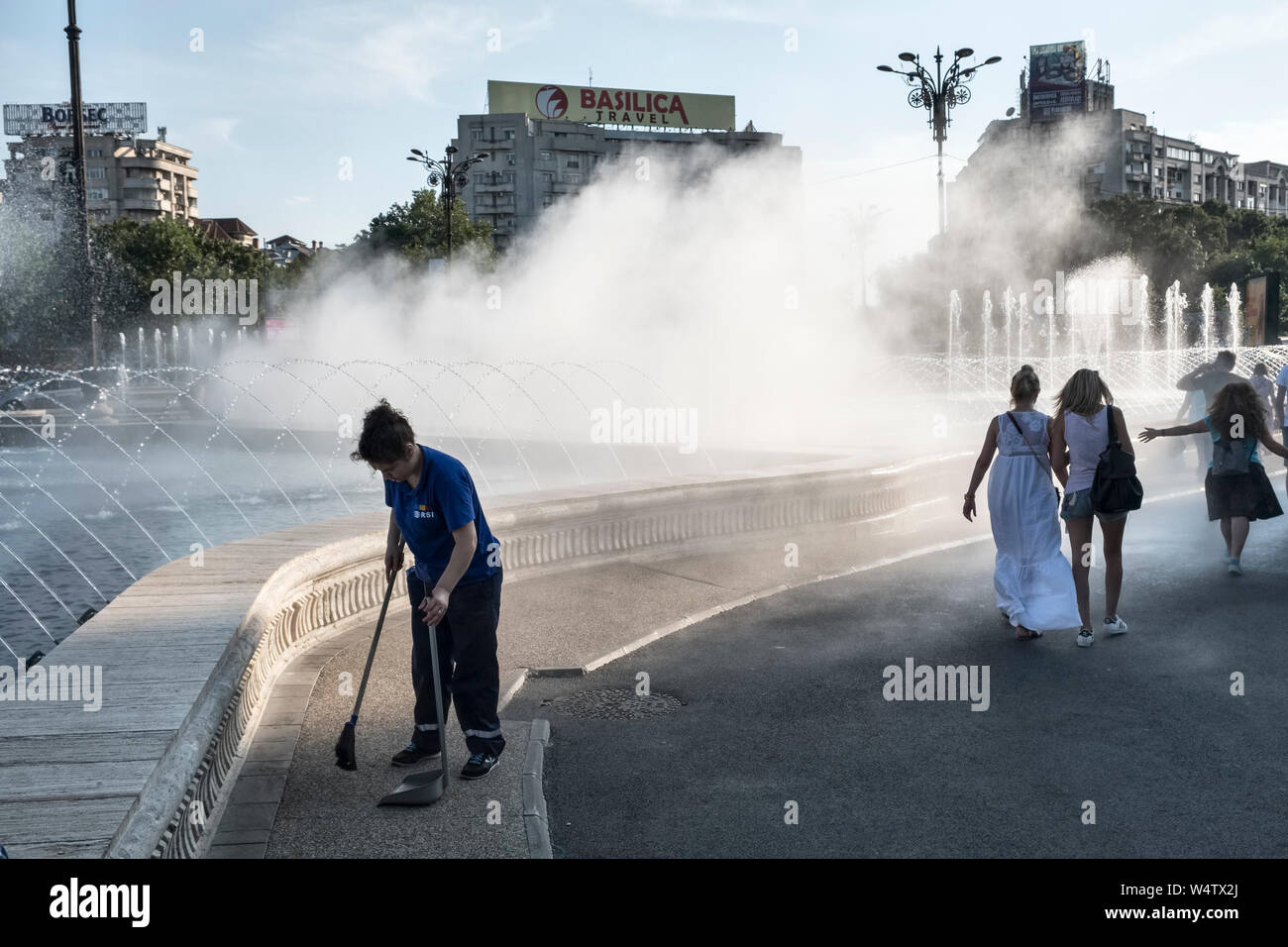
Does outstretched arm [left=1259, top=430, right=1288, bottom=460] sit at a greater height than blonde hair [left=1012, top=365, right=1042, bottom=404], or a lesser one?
lesser

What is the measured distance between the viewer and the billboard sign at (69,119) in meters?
124

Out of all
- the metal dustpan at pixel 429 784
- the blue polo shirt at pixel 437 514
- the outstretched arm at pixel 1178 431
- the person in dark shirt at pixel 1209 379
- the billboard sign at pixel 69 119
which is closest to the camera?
the metal dustpan at pixel 429 784

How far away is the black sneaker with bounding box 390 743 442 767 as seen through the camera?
468 centimetres

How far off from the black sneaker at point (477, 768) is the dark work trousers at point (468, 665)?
45 mm

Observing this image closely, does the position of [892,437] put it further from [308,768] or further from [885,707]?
[308,768]

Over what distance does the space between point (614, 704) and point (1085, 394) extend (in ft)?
12.0

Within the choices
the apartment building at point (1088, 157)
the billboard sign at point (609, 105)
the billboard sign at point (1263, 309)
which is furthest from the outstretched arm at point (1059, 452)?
the apartment building at point (1088, 157)

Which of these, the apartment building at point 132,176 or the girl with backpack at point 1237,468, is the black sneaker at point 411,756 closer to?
the girl with backpack at point 1237,468

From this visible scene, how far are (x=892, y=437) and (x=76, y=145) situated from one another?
53.5 ft

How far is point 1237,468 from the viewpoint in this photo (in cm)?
873

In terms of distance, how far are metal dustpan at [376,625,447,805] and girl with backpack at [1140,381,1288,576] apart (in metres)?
6.41

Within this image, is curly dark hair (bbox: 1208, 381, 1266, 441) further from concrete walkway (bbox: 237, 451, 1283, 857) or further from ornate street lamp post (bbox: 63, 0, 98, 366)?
ornate street lamp post (bbox: 63, 0, 98, 366)

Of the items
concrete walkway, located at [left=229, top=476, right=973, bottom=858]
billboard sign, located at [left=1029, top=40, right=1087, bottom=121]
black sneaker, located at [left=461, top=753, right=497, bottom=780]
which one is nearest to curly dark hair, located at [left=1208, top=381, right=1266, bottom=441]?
concrete walkway, located at [left=229, top=476, right=973, bottom=858]
